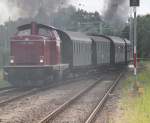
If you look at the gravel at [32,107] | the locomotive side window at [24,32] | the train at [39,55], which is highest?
the locomotive side window at [24,32]

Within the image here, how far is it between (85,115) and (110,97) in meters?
5.90

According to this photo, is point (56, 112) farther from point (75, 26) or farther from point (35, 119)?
point (75, 26)

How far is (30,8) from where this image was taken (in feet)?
93.0

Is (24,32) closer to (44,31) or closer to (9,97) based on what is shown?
(44,31)

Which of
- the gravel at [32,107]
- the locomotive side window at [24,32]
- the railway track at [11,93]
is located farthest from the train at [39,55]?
the gravel at [32,107]

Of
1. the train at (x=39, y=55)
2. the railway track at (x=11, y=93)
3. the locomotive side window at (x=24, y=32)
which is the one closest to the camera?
the railway track at (x=11, y=93)

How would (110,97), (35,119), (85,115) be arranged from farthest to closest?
(110,97) < (85,115) < (35,119)

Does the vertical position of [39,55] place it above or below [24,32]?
below

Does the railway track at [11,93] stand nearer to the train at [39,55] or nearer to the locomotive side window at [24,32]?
the train at [39,55]

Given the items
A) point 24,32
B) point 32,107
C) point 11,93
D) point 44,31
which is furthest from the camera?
point 44,31

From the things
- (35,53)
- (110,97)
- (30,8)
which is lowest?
(110,97)

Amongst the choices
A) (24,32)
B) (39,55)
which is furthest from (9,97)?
(24,32)

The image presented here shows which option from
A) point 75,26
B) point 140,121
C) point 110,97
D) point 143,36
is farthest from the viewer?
point 143,36

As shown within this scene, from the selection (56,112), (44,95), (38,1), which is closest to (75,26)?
(38,1)
